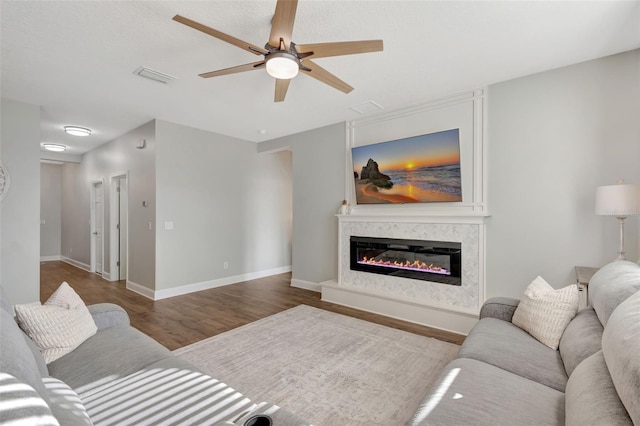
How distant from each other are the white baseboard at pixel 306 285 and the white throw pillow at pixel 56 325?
3391 mm

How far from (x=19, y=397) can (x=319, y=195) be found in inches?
177

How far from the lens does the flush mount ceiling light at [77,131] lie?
4.88 metres

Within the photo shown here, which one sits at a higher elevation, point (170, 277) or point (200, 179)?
point (200, 179)

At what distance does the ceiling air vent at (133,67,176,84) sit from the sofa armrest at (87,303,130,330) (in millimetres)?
2269

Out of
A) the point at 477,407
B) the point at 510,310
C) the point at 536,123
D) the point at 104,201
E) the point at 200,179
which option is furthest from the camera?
the point at 104,201

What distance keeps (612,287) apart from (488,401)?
0.95 meters

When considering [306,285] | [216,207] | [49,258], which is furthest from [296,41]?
[49,258]

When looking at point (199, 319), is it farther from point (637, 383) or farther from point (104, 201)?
point (104, 201)

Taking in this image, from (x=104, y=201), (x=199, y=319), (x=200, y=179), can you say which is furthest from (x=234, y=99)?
(x=104, y=201)

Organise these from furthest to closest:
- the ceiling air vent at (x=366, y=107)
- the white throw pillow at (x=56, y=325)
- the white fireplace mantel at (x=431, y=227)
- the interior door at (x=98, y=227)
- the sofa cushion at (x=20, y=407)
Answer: the interior door at (x=98, y=227), the ceiling air vent at (x=366, y=107), the white fireplace mantel at (x=431, y=227), the white throw pillow at (x=56, y=325), the sofa cushion at (x=20, y=407)

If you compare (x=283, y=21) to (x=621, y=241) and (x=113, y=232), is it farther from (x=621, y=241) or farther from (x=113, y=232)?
(x=113, y=232)

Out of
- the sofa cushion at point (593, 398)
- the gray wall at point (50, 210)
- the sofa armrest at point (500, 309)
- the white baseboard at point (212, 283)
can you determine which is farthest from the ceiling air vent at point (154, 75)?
the gray wall at point (50, 210)

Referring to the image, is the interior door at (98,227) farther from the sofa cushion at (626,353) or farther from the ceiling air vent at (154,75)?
the sofa cushion at (626,353)

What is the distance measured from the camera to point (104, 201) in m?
6.20
